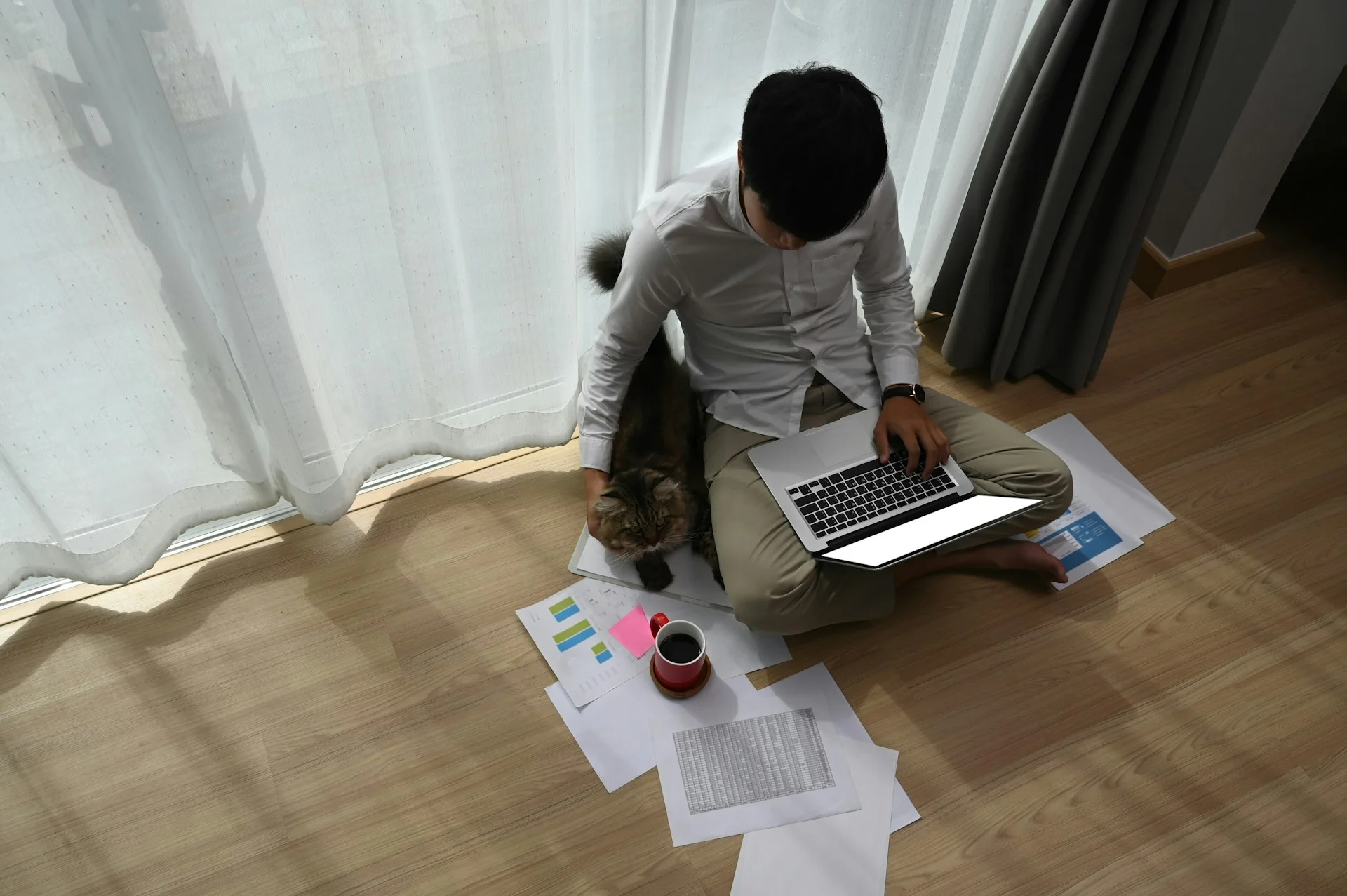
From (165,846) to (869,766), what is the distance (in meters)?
1.11

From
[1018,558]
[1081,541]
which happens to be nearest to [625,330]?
[1018,558]

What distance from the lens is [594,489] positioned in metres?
1.58

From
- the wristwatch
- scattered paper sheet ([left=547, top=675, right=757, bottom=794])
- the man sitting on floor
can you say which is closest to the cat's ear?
the man sitting on floor

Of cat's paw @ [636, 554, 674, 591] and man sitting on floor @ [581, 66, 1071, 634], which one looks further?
cat's paw @ [636, 554, 674, 591]

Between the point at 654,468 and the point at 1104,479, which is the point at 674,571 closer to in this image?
the point at 654,468

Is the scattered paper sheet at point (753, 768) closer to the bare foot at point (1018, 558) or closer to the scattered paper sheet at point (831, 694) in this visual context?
the scattered paper sheet at point (831, 694)

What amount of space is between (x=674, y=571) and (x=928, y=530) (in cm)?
47

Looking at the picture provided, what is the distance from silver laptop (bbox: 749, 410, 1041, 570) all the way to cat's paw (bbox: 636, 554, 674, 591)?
253 millimetres

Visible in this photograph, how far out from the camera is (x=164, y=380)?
1.43 metres

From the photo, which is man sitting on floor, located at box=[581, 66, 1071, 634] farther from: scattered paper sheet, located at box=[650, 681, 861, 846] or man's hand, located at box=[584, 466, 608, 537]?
scattered paper sheet, located at box=[650, 681, 861, 846]

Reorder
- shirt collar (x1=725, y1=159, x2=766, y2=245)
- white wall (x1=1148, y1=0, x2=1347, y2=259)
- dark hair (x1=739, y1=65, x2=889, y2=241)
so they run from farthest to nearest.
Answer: white wall (x1=1148, y1=0, x2=1347, y2=259)
shirt collar (x1=725, y1=159, x2=766, y2=245)
dark hair (x1=739, y1=65, x2=889, y2=241)

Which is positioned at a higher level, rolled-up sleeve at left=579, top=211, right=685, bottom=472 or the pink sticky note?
rolled-up sleeve at left=579, top=211, right=685, bottom=472

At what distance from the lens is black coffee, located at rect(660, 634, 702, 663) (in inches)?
59.9

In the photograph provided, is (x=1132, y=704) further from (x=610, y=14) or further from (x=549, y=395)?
(x=610, y=14)
